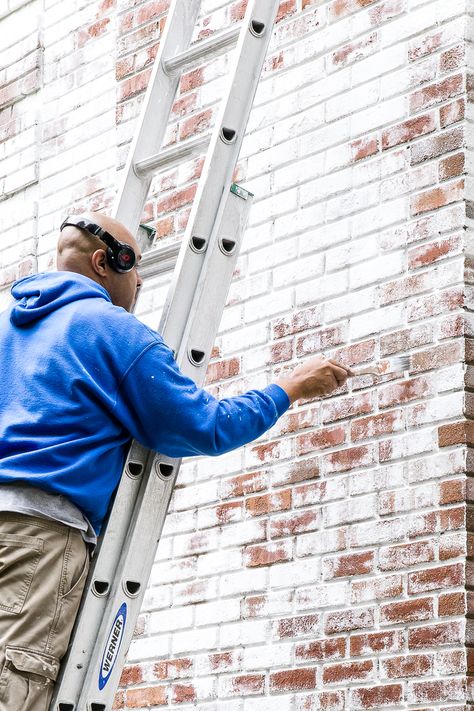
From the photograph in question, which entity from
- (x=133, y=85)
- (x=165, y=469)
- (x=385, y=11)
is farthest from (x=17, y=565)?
(x=133, y=85)

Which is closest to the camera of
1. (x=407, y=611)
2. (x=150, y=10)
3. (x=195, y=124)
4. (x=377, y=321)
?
(x=407, y=611)

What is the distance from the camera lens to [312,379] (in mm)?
3537

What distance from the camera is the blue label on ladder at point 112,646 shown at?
Answer: 11.0ft

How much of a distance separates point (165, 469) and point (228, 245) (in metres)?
0.60

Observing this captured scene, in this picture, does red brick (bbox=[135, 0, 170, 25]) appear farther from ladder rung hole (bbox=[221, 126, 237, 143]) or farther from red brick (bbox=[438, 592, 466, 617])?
red brick (bbox=[438, 592, 466, 617])

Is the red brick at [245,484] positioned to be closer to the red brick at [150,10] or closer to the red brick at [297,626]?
the red brick at [297,626]

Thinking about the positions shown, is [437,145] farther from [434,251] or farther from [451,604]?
[451,604]

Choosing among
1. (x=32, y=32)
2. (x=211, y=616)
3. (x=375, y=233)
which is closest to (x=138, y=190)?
(x=375, y=233)

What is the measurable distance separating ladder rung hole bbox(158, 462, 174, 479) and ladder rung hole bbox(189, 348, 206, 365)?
265mm

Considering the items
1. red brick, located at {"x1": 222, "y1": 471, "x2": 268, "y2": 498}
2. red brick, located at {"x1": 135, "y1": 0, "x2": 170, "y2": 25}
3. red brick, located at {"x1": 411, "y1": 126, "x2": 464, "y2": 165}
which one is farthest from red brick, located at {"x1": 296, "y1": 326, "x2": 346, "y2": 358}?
red brick, located at {"x1": 135, "y1": 0, "x2": 170, "y2": 25}

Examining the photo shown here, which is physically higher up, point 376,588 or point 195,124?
point 195,124

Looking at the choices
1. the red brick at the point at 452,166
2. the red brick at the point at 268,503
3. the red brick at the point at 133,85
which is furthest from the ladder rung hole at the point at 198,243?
the red brick at the point at 133,85

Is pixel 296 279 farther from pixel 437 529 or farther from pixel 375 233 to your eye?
pixel 437 529

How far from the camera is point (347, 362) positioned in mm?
4309
